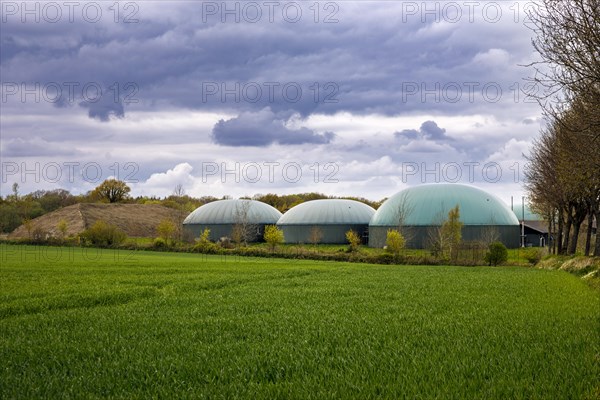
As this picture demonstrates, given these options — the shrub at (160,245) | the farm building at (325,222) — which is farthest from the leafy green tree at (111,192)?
the shrub at (160,245)

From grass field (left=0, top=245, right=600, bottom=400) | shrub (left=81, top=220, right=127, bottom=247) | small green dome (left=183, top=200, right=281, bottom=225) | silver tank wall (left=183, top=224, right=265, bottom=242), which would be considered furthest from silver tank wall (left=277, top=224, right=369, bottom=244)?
grass field (left=0, top=245, right=600, bottom=400)

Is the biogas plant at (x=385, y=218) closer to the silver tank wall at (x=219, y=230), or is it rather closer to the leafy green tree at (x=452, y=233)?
the silver tank wall at (x=219, y=230)

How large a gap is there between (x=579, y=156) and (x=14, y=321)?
76.9ft

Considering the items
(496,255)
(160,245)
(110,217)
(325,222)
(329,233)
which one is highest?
(110,217)

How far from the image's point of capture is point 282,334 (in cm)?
1416

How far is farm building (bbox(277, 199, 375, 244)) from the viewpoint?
92.5 meters

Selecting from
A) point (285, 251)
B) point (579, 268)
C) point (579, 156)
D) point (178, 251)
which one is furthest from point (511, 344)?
point (178, 251)

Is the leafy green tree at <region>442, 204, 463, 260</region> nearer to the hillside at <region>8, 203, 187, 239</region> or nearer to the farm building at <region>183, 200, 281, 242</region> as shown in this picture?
the farm building at <region>183, 200, 281, 242</region>

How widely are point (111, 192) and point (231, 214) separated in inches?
2738

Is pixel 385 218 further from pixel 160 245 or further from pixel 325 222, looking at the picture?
pixel 160 245

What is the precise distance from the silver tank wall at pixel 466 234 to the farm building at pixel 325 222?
313 inches

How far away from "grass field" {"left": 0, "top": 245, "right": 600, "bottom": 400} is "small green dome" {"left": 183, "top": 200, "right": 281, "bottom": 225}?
77.6 metres

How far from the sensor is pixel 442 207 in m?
81.9

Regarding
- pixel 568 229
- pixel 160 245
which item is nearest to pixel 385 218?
pixel 160 245
